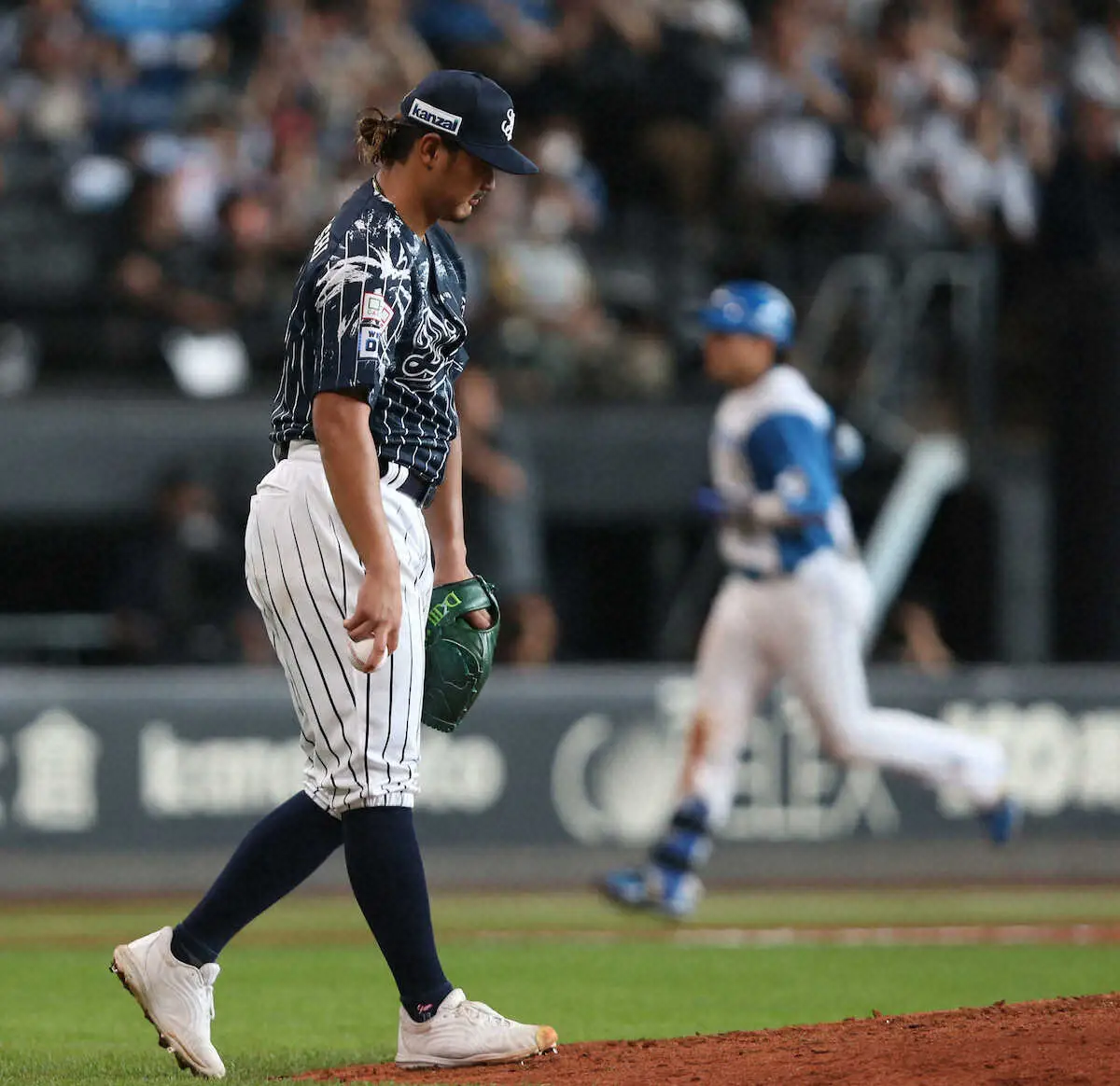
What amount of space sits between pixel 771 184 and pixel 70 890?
259 inches

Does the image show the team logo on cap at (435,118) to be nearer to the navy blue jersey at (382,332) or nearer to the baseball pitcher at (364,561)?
the baseball pitcher at (364,561)

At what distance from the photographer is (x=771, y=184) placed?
14.7 metres

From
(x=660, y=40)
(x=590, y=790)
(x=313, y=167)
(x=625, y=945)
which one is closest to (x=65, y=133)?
(x=313, y=167)

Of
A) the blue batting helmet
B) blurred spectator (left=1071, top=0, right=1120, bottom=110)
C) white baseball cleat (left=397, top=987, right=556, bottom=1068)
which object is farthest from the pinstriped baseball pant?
blurred spectator (left=1071, top=0, right=1120, bottom=110)

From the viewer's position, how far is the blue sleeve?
29.3 ft

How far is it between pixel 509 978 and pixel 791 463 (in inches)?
99.4

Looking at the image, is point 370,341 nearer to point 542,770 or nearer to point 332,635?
point 332,635

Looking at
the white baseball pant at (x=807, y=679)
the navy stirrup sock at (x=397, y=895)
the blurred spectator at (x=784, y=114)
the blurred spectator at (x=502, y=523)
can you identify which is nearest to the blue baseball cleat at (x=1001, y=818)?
the white baseball pant at (x=807, y=679)

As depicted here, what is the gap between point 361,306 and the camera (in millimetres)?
4719

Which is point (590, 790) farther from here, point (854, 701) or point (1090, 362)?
point (1090, 362)

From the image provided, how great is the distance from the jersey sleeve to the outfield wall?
680 centimetres

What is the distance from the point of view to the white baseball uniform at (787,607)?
898 centimetres

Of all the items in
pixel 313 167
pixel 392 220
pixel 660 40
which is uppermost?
pixel 660 40

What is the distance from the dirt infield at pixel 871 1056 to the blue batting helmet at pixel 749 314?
13.7 feet
